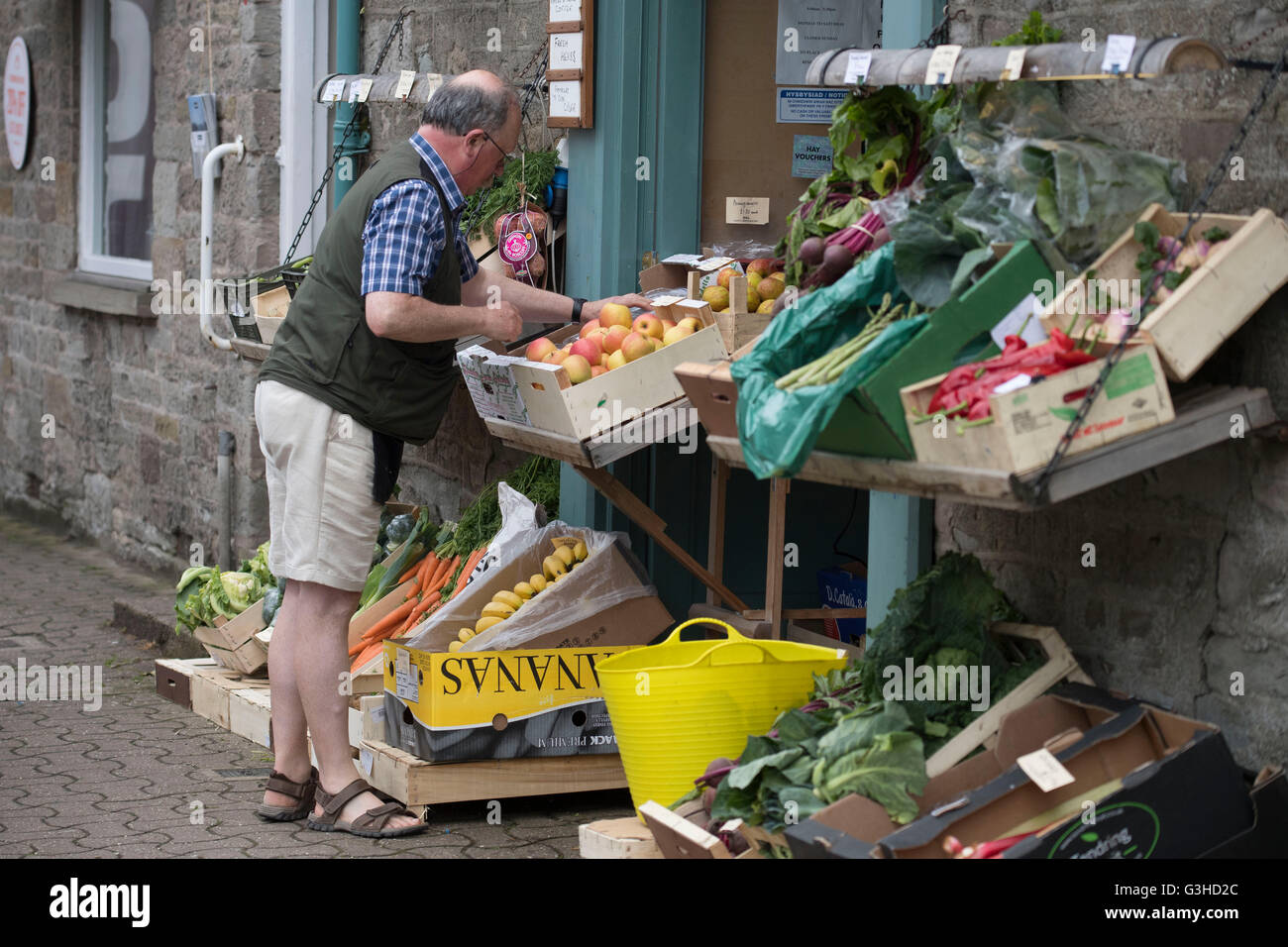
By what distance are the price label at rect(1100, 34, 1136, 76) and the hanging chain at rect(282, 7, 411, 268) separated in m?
4.37

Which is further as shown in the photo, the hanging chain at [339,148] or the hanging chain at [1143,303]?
the hanging chain at [339,148]

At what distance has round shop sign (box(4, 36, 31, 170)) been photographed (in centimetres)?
1106

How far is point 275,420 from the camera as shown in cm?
482

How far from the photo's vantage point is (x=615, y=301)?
5223mm

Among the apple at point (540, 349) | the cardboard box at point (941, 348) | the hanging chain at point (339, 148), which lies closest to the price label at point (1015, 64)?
the cardboard box at point (941, 348)

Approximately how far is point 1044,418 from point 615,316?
2103mm

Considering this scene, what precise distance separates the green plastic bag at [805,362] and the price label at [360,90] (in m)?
3.21

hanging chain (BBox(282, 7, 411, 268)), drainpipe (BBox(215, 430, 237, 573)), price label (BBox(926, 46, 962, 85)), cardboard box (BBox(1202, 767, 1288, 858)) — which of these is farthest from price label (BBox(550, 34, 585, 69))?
cardboard box (BBox(1202, 767, 1288, 858))

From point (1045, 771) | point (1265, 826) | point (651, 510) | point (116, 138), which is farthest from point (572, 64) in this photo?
point (116, 138)

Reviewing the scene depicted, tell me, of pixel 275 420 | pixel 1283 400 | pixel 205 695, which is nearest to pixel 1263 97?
pixel 1283 400

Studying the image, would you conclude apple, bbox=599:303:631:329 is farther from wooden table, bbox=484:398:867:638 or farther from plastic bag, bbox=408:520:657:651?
plastic bag, bbox=408:520:657:651

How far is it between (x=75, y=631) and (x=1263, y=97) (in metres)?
6.29

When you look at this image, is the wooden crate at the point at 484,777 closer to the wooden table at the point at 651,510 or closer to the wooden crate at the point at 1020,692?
the wooden table at the point at 651,510

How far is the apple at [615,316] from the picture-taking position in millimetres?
5066
